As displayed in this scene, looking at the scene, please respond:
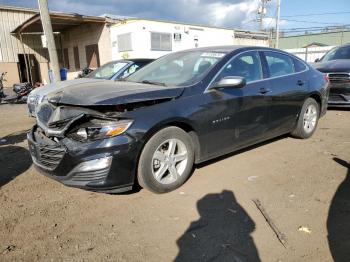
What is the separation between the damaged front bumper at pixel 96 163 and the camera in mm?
3393

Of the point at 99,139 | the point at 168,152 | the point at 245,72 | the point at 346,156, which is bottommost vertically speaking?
the point at 346,156

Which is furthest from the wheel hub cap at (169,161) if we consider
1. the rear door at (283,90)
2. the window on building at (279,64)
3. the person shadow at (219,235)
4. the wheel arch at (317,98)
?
the wheel arch at (317,98)

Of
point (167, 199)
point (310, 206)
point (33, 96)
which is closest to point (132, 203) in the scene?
point (167, 199)

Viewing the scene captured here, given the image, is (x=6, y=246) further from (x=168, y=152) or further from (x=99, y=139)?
(x=168, y=152)

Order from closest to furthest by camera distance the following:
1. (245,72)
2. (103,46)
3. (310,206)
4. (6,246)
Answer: (6,246) → (310,206) → (245,72) → (103,46)

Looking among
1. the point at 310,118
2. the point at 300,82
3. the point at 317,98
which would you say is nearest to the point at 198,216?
the point at 300,82

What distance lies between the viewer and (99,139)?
3.41 m

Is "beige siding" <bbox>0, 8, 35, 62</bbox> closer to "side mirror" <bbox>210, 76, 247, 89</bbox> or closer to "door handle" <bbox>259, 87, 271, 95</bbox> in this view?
"door handle" <bbox>259, 87, 271, 95</bbox>

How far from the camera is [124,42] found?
1944 cm

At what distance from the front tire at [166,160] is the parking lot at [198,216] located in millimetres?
147

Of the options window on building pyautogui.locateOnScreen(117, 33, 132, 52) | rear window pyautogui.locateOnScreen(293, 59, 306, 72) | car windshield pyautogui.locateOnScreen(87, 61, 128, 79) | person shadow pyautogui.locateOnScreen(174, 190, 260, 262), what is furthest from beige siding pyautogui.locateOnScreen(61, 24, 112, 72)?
person shadow pyautogui.locateOnScreen(174, 190, 260, 262)

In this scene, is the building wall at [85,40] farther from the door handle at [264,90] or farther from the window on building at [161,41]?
the door handle at [264,90]

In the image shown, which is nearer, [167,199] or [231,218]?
[231,218]

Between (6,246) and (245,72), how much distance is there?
140 inches
